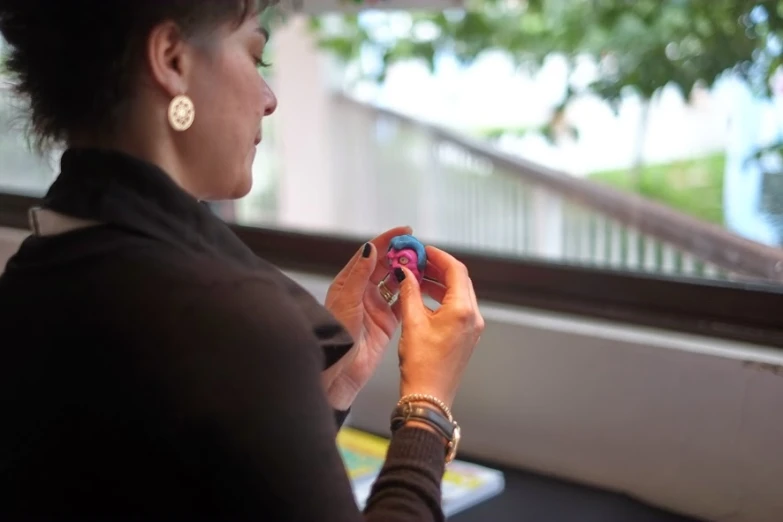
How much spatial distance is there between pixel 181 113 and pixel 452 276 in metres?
0.32

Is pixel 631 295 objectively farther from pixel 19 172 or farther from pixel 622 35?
pixel 19 172

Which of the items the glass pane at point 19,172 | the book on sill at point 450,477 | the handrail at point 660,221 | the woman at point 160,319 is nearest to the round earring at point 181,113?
the woman at point 160,319

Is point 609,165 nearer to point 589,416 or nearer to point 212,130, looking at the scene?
point 589,416

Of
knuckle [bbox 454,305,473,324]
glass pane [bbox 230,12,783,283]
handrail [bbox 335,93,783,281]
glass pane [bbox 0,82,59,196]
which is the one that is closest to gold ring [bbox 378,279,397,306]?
knuckle [bbox 454,305,473,324]

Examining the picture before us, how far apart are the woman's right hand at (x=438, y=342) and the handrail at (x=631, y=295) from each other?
0.48m

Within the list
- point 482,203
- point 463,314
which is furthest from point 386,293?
point 482,203

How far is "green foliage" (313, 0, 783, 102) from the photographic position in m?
1.25

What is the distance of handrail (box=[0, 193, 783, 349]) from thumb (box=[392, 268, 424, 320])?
0.49 metres

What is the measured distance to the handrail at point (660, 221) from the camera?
1.24m

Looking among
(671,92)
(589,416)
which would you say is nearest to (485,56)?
(671,92)

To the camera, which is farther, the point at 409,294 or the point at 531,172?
the point at 531,172

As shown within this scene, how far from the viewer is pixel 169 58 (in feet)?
2.12

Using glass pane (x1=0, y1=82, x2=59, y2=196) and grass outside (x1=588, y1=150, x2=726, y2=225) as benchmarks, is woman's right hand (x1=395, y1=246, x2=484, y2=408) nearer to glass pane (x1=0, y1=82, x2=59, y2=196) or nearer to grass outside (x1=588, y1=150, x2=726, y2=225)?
grass outside (x1=588, y1=150, x2=726, y2=225)

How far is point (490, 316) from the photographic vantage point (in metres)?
1.31
